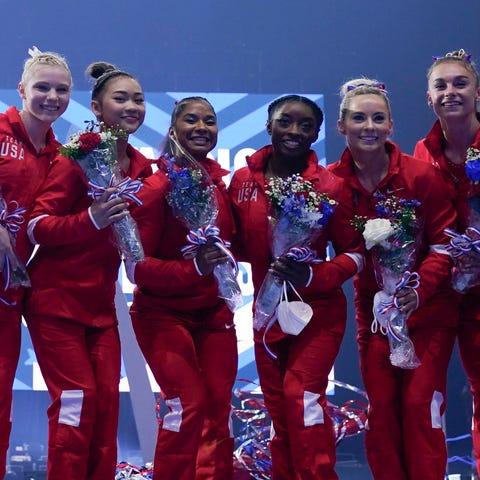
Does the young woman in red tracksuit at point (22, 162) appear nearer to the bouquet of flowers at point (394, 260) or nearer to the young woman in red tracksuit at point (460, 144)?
the bouquet of flowers at point (394, 260)

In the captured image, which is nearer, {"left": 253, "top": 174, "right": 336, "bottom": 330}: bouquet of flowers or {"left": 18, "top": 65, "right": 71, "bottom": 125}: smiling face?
{"left": 253, "top": 174, "right": 336, "bottom": 330}: bouquet of flowers

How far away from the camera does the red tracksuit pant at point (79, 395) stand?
3.38m

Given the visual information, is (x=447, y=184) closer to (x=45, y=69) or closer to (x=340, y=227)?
(x=340, y=227)

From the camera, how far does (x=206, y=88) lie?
6211mm

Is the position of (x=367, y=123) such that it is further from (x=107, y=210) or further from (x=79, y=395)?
(x=79, y=395)

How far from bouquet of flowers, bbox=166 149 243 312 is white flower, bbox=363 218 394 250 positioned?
0.58 metres

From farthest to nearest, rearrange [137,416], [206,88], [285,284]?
[206,88], [137,416], [285,284]

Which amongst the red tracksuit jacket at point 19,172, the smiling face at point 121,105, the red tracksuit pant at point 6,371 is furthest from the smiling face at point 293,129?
the red tracksuit pant at point 6,371

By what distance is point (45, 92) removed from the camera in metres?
3.71

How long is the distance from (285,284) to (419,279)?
0.59m

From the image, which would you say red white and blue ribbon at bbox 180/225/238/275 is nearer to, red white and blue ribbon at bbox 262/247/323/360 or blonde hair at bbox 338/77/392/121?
red white and blue ribbon at bbox 262/247/323/360

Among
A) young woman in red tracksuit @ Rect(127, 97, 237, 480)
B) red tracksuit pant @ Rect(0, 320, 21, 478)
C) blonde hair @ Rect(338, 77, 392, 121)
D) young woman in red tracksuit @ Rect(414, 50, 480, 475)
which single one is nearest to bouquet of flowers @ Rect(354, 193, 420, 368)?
young woman in red tracksuit @ Rect(414, 50, 480, 475)

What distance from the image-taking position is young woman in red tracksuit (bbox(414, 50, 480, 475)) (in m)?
3.75

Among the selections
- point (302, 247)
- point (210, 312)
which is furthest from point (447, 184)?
point (210, 312)
